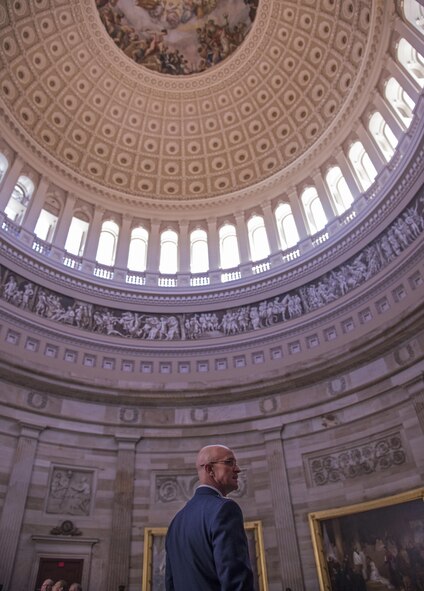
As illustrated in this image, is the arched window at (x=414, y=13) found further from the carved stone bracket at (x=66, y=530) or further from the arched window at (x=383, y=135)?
the carved stone bracket at (x=66, y=530)

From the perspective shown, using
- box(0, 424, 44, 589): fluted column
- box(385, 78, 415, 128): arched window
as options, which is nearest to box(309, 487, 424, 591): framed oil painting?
box(0, 424, 44, 589): fluted column

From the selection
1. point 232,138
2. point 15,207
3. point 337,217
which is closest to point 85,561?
point 15,207

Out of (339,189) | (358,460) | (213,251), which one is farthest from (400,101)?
(358,460)

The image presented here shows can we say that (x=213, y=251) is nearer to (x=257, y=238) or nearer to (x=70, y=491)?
(x=257, y=238)

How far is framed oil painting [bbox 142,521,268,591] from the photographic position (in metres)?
15.9

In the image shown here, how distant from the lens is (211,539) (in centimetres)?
321

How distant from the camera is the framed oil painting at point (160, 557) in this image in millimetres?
15930

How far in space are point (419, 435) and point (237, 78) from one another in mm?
24455

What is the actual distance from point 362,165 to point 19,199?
18330 mm

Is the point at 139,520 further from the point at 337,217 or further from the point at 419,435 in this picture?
the point at 337,217

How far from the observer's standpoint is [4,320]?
1898 centimetres

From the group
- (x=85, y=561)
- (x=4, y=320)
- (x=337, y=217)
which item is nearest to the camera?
(x=85, y=561)

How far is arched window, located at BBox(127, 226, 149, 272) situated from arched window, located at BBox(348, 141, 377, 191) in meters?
12.5

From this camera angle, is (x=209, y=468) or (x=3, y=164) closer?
(x=209, y=468)
